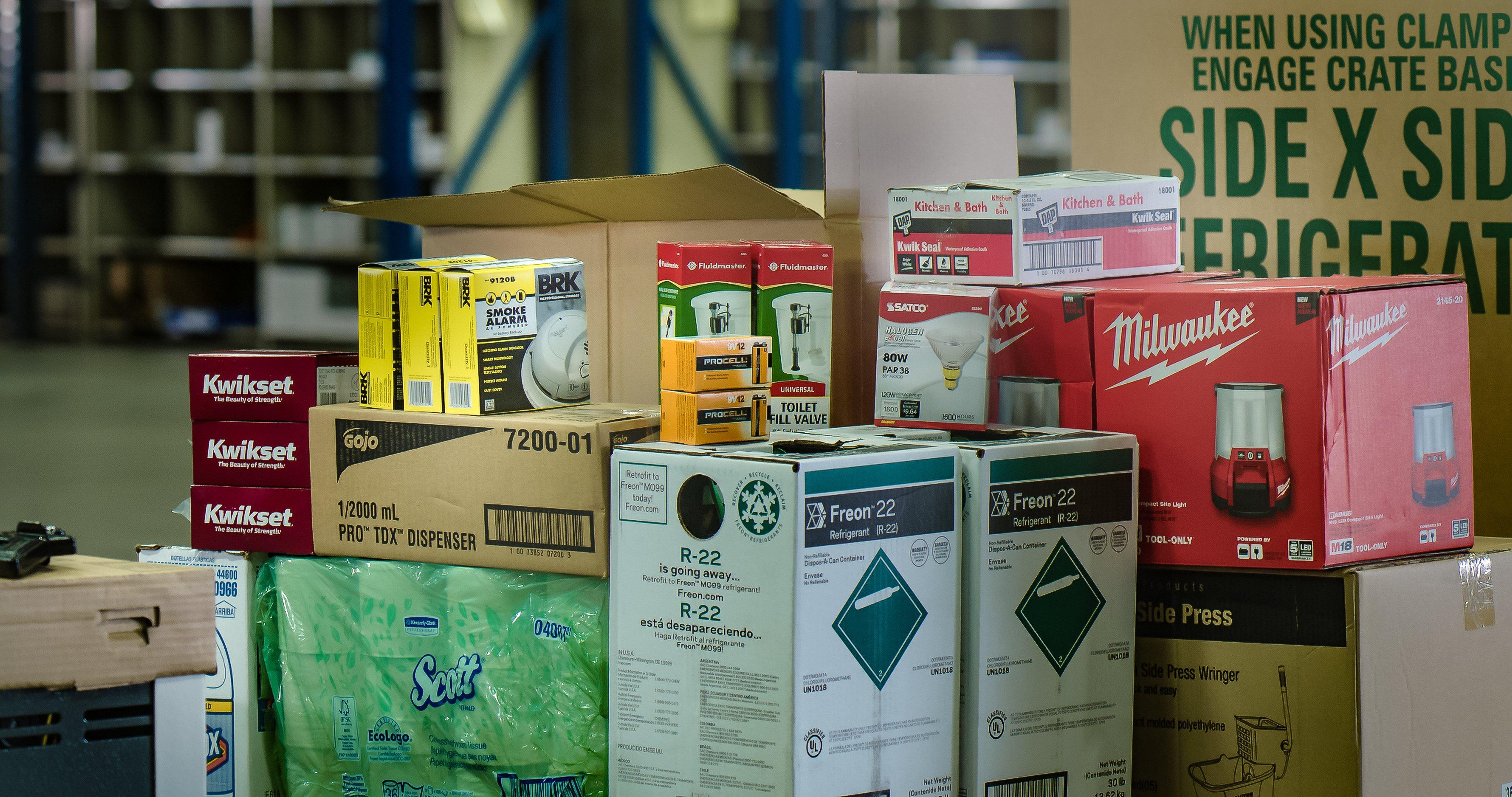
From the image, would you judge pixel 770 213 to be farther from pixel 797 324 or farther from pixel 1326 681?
pixel 1326 681

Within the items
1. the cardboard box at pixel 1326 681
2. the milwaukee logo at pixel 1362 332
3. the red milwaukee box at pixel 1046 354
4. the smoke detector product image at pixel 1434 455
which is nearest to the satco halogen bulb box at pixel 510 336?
the red milwaukee box at pixel 1046 354

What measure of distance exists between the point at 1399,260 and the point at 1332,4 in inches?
18.6

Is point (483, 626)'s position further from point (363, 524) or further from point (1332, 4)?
point (1332, 4)

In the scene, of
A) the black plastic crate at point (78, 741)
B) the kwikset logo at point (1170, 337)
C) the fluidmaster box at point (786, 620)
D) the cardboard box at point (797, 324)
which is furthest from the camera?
the cardboard box at point (797, 324)

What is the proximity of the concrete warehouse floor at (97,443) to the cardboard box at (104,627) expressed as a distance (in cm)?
235

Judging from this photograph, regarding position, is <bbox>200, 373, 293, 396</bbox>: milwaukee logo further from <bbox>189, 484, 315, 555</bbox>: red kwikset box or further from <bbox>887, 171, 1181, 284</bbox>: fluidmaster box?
<bbox>887, 171, 1181, 284</bbox>: fluidmaster box

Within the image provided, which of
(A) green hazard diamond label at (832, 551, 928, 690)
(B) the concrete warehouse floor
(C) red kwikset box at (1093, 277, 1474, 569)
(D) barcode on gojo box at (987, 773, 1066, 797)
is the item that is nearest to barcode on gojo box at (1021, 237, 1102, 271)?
(C) red kwikset box at (1093, 277, 1474, 569)

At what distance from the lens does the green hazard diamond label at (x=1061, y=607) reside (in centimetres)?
178

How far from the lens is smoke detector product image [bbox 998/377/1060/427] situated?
201 cm

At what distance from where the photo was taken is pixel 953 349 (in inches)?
78.0

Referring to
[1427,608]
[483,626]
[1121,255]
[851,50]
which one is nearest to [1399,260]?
[1121,255]

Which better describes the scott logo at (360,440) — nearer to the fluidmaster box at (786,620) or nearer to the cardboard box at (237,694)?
the cardboard box at (237,694)

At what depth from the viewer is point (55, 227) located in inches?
376

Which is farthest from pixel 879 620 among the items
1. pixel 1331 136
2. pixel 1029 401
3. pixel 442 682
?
pixel 1331 136
